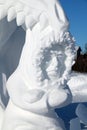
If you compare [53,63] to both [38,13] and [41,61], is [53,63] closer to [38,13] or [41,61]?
[41,61]

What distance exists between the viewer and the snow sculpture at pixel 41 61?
1.78 m

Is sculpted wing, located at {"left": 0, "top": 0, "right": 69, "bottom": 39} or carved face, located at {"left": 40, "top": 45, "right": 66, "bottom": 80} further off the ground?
sculpted wing, located at {"left": 0, "top": 0, "right": 69, "bottom": 39}

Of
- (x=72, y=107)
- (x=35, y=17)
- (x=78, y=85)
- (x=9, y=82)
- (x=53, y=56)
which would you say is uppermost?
(x=35, y=17)

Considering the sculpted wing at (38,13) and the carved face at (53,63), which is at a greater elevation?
the sculpted wing at (38,13)

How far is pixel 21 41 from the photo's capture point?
6.87 ft

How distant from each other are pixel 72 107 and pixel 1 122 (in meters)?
1.18

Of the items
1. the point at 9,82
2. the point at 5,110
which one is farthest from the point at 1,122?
the point at 9,82

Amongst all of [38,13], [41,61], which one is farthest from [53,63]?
[38,13]

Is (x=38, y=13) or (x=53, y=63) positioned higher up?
(x=38, y=13)

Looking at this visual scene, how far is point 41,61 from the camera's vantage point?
1.80 metres

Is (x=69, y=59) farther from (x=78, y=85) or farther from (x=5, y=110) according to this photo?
(x=78, y=85)

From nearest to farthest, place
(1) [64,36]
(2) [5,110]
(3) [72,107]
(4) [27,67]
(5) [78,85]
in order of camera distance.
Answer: (1) [64,36] → (4) [27,67] → (2) [5,110] → (3) [72,107] → (5) [78,85]

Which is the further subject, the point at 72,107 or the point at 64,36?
the point at 72,107

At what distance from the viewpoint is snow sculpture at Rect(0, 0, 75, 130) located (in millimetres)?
1781
